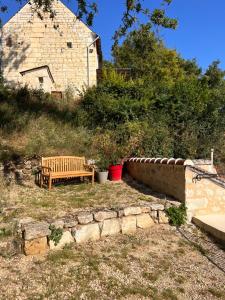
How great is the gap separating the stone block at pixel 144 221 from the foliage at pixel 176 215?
0.42 metres

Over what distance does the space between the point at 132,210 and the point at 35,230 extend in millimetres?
2092

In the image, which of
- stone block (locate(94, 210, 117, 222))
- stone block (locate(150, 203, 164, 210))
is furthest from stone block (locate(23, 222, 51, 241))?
stone block (locate(150, 203, 164, 210))

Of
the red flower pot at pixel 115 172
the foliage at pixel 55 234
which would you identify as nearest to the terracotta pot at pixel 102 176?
the red flower pot at pixel 115 172

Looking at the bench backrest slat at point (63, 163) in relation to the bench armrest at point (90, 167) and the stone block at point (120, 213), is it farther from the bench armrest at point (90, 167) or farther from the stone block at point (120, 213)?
the stone block at point (120, 213)

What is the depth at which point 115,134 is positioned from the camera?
37.4 feet

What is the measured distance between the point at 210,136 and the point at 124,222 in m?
7.03

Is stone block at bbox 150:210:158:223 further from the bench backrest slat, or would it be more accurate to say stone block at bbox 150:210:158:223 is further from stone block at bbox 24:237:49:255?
the bench backrest slat

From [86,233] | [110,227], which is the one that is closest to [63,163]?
[110,227]

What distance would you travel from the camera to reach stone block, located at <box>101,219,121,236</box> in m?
5.92

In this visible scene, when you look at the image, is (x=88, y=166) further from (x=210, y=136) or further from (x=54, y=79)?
(x=54, y=79)

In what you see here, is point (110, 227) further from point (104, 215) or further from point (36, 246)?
point (36, 246)

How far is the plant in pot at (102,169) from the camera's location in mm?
9312

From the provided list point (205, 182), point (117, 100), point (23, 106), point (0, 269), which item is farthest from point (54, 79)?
point (0, 269)

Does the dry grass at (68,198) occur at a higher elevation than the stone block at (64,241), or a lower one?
higher
